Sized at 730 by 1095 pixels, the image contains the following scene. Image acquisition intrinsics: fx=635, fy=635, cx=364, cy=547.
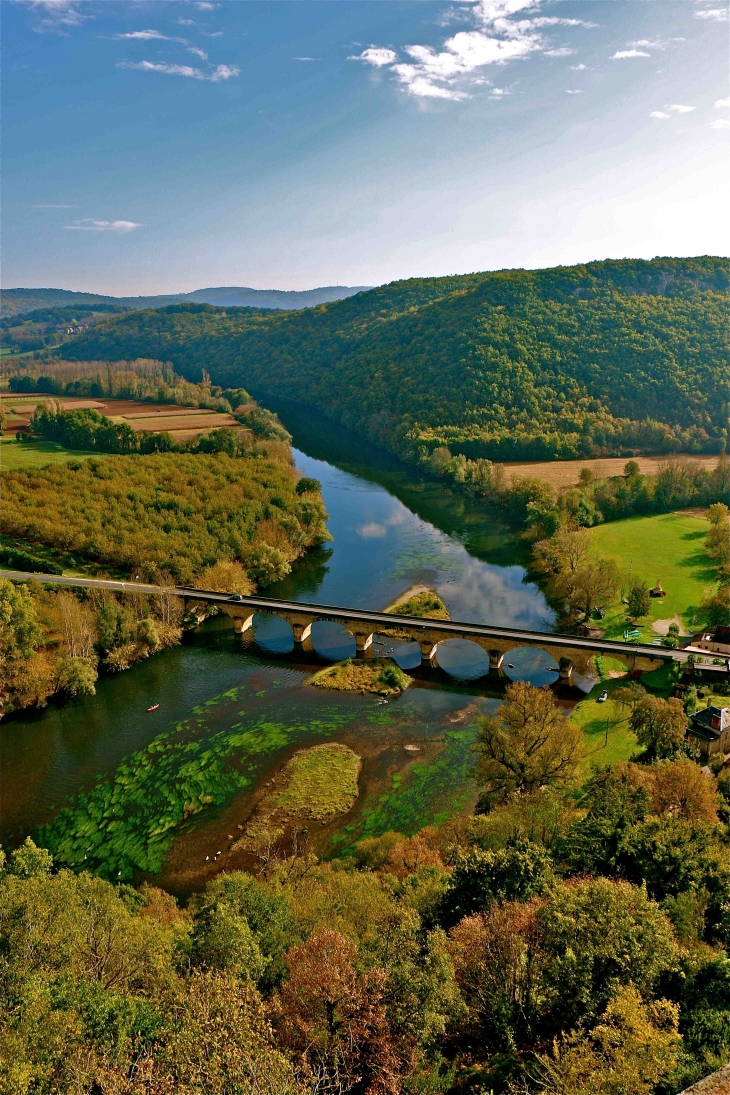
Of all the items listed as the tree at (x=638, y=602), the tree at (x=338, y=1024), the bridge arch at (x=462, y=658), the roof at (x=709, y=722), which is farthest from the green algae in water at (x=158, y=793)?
the tree at (x=638, y=602)

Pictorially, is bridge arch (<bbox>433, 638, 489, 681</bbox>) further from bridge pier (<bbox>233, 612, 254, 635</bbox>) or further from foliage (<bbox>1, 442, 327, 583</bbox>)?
foliage (<bbox>1, 442, 327, 583</bbox>)

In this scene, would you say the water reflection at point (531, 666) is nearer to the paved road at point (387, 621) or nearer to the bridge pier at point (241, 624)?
the paved road at point (387, 621)

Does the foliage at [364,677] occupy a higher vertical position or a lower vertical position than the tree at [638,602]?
lower

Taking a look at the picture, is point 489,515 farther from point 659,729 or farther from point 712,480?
point 659,729

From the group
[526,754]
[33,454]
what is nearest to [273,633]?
[526,754]

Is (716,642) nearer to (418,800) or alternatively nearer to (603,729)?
(603,729)

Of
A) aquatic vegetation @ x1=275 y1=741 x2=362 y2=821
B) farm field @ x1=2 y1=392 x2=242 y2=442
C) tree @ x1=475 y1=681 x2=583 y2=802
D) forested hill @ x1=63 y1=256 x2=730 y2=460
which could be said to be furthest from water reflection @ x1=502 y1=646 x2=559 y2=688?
farm field @ x1=2 y1=392 x2=242 y2=442
